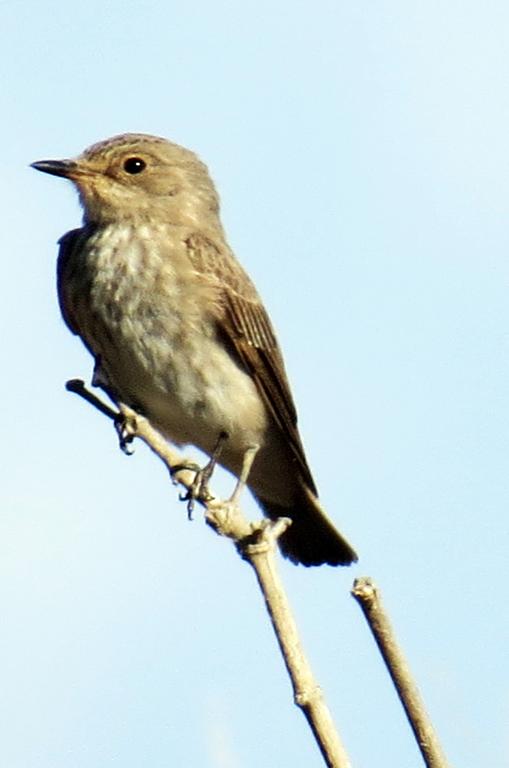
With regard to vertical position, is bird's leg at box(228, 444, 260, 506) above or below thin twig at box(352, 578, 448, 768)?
above

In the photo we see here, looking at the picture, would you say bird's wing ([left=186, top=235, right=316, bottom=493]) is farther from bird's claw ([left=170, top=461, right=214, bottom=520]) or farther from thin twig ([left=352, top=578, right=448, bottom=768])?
thin twig ([left=352, top=578, right=448, bottom=768])

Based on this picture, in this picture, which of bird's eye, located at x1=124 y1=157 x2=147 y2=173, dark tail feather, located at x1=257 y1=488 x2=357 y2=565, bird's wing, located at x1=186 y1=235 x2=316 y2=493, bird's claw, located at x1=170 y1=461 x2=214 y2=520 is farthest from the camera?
bird's eye, located at x1=124 y1=157 x2=147 y2=173

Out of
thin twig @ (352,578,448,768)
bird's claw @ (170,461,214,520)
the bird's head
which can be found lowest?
thin twig @ (352,578,448,768)

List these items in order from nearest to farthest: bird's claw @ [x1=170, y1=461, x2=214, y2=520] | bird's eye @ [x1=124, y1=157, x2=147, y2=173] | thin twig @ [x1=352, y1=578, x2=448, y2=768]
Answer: thin twig @ [x1=352, y1=578, x2=448, y2=768]
bird's claw @ [x1=170, y1=461, x2=214, y2=520]
bird's eye @ [x1=124, y1=157, x2=147, y2=173]

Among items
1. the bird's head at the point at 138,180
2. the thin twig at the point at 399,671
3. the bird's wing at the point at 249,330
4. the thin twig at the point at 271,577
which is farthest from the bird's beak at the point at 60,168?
the thin twig at the point at 399,671

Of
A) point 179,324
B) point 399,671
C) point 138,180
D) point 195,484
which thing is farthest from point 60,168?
point 399,671

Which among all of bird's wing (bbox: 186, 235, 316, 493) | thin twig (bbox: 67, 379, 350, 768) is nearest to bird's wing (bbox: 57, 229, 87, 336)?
bird's wing (bbox: 186, 235, 316, 493)

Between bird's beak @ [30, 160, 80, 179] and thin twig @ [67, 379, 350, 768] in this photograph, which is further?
bird's beak @ [30, 160, 80, 179]

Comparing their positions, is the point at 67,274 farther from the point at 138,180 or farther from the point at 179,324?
the point at 138,180
